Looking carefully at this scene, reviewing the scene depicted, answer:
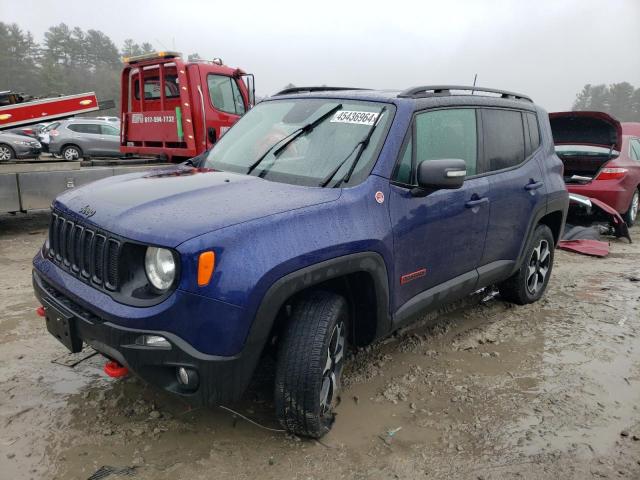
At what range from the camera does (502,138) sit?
4016mm

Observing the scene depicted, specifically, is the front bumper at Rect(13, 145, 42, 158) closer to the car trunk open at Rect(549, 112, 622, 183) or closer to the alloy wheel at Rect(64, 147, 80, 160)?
the alloy wheel at Rect(64, 147, 80, 160)

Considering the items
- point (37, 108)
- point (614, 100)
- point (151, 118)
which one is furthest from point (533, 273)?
point (614, 100)

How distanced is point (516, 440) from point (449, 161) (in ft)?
5.02

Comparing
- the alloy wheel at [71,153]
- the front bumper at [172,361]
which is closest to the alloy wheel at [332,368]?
the front bumper at [172,361]


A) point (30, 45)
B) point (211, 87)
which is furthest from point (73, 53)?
point (211, 87)

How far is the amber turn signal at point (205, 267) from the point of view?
7.13ft

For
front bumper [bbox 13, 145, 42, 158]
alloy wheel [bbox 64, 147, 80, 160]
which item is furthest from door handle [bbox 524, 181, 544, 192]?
alloy wheel [bbox 64, 147, 80, 160]

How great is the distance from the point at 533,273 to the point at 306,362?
3.09m

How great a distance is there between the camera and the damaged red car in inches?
311

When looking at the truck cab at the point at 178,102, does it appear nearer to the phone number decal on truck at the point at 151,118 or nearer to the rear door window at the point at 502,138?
the phone number decal on truck at the point at 151,118

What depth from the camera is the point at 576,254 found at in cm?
692

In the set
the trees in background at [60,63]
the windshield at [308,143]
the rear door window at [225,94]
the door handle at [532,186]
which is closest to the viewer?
the windshield at [308,143]

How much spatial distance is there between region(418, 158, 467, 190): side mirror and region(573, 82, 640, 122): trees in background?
67.9 m

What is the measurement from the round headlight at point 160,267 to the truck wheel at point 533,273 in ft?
10.5
